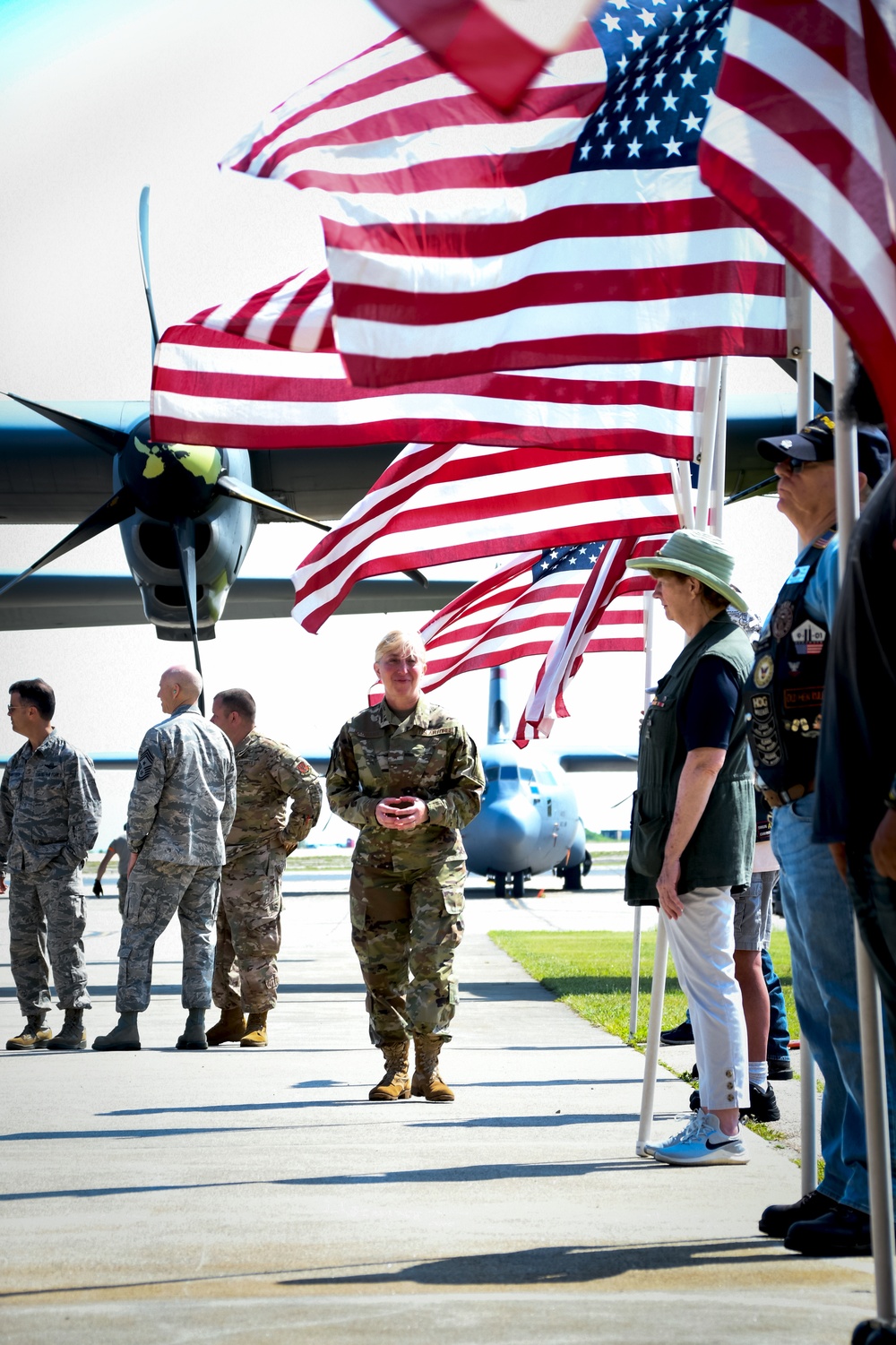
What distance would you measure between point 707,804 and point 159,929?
370 cm

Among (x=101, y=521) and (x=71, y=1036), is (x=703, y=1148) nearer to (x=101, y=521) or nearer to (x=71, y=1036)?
(x=71, y=1036)

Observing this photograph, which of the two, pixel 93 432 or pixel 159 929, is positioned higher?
pixel 93 432

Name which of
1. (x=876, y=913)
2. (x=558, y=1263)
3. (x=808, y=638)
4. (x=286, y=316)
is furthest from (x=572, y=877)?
(x=876, y=913)

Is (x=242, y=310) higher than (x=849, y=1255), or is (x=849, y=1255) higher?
(x=242, y=310)

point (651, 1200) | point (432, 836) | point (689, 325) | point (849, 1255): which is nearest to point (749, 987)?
point (432, 836)

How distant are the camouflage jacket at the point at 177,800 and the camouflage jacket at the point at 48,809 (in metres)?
0.32

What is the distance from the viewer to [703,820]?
4.24 meters

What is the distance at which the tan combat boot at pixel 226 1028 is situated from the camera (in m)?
7.39

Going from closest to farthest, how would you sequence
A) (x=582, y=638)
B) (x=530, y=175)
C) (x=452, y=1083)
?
(x=530, y=175) → (x=452, y=1083) → (x=582, y=638)

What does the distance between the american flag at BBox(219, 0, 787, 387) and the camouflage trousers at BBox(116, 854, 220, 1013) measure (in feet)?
12.7

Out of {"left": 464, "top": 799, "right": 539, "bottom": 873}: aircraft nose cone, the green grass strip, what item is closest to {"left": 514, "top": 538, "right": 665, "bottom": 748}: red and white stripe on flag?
the green grass strip

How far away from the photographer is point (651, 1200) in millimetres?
3770

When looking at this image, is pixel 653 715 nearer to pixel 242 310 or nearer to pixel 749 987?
pixel 749 987

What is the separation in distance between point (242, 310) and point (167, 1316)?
11.1 feet
